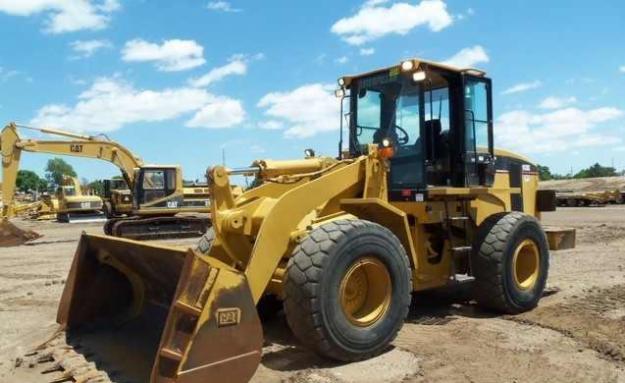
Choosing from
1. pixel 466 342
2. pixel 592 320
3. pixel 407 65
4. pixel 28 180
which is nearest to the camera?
pixel 466 342

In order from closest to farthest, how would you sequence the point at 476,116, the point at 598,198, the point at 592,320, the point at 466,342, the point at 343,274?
the point at 343,274
the point at 466,342
the point at 592,320
the point at 476,116
the point at 598,198

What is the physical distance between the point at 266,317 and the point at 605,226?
1592 centimetres

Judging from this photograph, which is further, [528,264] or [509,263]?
[528,264]

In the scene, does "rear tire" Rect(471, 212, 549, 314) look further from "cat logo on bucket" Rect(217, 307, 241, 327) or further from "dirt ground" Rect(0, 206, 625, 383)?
"cat logo on bucket" Rect(217, 307, 241, 327)

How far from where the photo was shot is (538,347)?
5.87 metres

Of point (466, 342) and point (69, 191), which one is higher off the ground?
point (69, 191)

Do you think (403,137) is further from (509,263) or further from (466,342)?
(466,342)

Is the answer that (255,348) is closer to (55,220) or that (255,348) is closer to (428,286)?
(428,286)

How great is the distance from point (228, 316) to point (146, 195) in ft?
Answer: 54.0

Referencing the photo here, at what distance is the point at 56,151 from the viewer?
20.9 metres

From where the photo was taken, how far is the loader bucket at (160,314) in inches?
164

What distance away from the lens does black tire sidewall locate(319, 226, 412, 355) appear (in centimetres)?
517

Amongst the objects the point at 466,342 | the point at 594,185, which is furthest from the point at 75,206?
the point at 594,185

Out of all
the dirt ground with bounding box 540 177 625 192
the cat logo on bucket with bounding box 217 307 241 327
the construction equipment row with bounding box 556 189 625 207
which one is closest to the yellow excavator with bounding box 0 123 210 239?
the cat logo on bucket with bounding box 217 307 241 327
